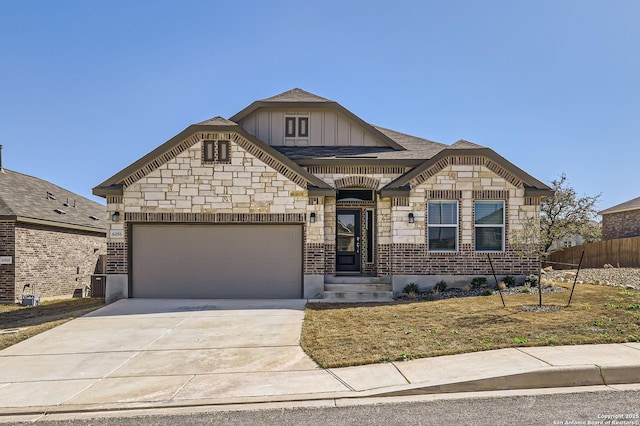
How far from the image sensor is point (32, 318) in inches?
461

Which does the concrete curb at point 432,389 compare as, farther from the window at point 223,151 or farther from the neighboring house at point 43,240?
the neighboring house at point 43,240

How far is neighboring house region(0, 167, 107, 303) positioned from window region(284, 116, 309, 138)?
391 inches

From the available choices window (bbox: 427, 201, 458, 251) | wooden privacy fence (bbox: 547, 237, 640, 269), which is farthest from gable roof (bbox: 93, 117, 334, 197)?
wooden privacy fence (bbox: 547, 237, 640, 269)

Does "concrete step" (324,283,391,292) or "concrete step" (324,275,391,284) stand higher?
"concrete step" (324,275,391,284)

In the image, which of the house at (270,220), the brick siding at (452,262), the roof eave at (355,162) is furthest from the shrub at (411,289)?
the roof eave at (355,162)

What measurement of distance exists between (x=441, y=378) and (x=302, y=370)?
201 cm

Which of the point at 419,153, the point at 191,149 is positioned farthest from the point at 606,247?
the point at 191,149

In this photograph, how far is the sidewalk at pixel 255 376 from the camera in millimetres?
5695

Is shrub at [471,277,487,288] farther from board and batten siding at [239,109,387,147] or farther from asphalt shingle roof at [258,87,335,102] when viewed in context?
asphalt shingle roof at [258,87,335,102]

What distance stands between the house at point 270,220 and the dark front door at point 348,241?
1.42 m

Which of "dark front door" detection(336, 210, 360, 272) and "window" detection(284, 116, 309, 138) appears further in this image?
"window" detection(284, 116, 309, 138)

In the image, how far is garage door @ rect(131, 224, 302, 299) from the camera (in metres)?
13.6

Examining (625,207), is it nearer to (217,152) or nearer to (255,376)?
(217,152)

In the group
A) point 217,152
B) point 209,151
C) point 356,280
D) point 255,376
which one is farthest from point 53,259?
point 255,376
